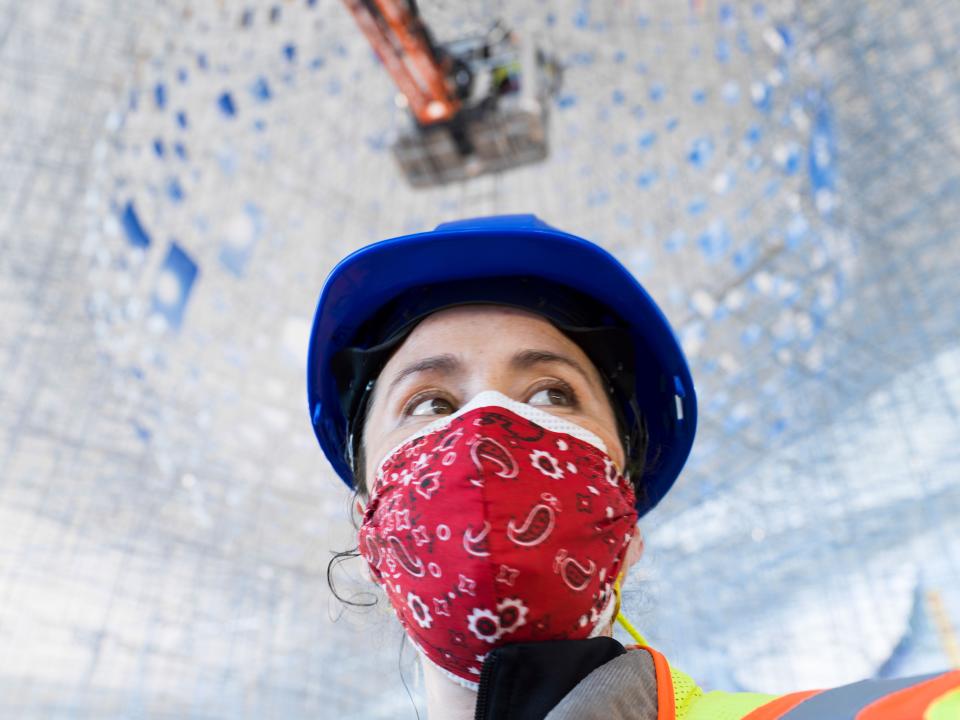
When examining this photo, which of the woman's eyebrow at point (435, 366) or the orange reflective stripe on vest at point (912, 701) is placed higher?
the orange reflective stripe on vest at point (912, 701)

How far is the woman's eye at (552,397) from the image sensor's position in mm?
1517

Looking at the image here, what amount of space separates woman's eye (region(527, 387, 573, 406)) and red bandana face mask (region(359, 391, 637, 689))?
6cm

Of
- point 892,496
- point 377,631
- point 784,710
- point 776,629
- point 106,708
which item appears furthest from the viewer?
point 776,629

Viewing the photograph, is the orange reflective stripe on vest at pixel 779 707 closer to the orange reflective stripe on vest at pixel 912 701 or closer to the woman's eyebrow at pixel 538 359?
the orange reflective stripe on vest at pixel 912 701

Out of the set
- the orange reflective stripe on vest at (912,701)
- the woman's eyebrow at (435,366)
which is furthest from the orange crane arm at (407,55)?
the orange reflective stripe on vest at (912,701)

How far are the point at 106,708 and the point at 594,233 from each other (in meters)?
6.96

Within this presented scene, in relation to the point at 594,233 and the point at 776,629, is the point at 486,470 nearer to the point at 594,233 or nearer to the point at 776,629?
the point at 594,233

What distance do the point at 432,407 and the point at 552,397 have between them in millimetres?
231

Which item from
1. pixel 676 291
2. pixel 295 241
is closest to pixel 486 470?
pixel 295 241

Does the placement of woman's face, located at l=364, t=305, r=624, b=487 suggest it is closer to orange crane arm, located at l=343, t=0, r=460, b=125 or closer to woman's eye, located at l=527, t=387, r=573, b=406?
woman's eye, located at l=527, t=387, r=573, b=406

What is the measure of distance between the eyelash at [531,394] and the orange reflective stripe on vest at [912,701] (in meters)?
0.80

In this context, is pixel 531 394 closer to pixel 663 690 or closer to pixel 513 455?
pixel 513 455

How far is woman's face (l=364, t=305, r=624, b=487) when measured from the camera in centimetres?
152

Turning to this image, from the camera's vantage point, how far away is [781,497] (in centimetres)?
1073
